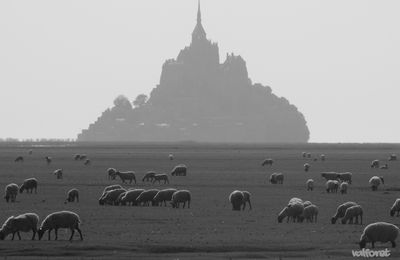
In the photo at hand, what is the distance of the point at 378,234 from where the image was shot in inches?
1131

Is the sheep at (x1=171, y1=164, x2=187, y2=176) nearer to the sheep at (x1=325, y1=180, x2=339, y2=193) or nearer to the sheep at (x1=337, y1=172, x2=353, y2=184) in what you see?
the sheep at (x1=337, y1=172, x2=353, y2=184)

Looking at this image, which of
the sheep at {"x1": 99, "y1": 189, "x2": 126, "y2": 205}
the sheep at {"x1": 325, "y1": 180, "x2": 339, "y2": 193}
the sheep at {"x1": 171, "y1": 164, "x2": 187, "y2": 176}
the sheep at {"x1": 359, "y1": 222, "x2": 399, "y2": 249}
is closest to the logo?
the sheep at {"x1": 359, "y1": 222, "x2": 399, "y2": 249}

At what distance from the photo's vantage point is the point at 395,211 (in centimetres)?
4003

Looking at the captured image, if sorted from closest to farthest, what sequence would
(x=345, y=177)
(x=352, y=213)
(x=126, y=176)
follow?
(x=352, y=213) → (x=345, y=177) → (x=126, y=176)

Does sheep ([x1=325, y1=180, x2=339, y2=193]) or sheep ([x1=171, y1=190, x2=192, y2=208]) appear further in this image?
sheep ([x1=325, y1=180, x2=339, y2=193])

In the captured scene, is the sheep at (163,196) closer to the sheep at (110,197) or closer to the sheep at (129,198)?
the sheep at (129,198)

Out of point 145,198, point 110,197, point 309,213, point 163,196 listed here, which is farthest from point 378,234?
point 110,197

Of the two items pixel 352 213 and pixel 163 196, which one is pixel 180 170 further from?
pixel 352 213

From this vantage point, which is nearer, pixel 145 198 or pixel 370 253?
pixel 370 253

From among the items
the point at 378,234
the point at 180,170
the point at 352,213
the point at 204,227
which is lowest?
the point at 204,227

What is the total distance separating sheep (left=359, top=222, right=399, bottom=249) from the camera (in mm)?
28703

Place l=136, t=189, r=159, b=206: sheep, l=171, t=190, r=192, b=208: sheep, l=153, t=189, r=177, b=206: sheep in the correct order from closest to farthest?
l=171, t=190, r=192, b=208: sheep
l=136, t=189, r=159, b=206: sheep
l=153, t=189, r=177, b=206: sheep

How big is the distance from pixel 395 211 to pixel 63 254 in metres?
17.3

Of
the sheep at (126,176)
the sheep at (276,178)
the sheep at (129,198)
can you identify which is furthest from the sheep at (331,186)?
the sheep at (126,176)
